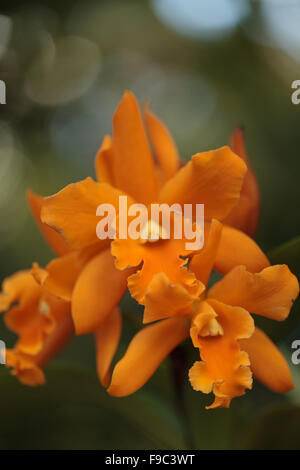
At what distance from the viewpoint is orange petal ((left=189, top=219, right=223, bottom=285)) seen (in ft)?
3.13

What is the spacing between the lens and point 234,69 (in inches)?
143

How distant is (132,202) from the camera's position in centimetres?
108

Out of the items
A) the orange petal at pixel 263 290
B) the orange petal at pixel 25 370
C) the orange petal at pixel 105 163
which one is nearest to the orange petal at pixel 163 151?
the orange petal at pixel 105 163

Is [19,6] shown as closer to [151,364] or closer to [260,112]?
[260,112]

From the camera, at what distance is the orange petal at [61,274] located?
1067 mm

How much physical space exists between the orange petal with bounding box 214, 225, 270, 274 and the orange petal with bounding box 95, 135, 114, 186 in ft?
0.99

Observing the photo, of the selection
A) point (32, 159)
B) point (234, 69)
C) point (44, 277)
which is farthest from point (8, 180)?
point (44, 277)

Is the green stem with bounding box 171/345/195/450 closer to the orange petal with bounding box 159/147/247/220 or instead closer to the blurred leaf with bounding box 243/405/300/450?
the blurred leaf with bounding box 243/405/300/450

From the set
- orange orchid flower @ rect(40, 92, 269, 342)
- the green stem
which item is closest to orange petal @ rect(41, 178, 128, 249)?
orange orchid flower @ rect(40, 92, 269, 342)

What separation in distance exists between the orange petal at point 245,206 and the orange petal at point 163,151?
0.15 metres

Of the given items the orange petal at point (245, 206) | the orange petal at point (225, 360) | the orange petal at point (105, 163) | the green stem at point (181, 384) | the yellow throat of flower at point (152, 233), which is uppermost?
the orange petal at point (105, 163)

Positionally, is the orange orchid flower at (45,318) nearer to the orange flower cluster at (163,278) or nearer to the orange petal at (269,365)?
the orange flower cluster at (163,278)

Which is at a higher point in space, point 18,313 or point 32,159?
point 32,159
